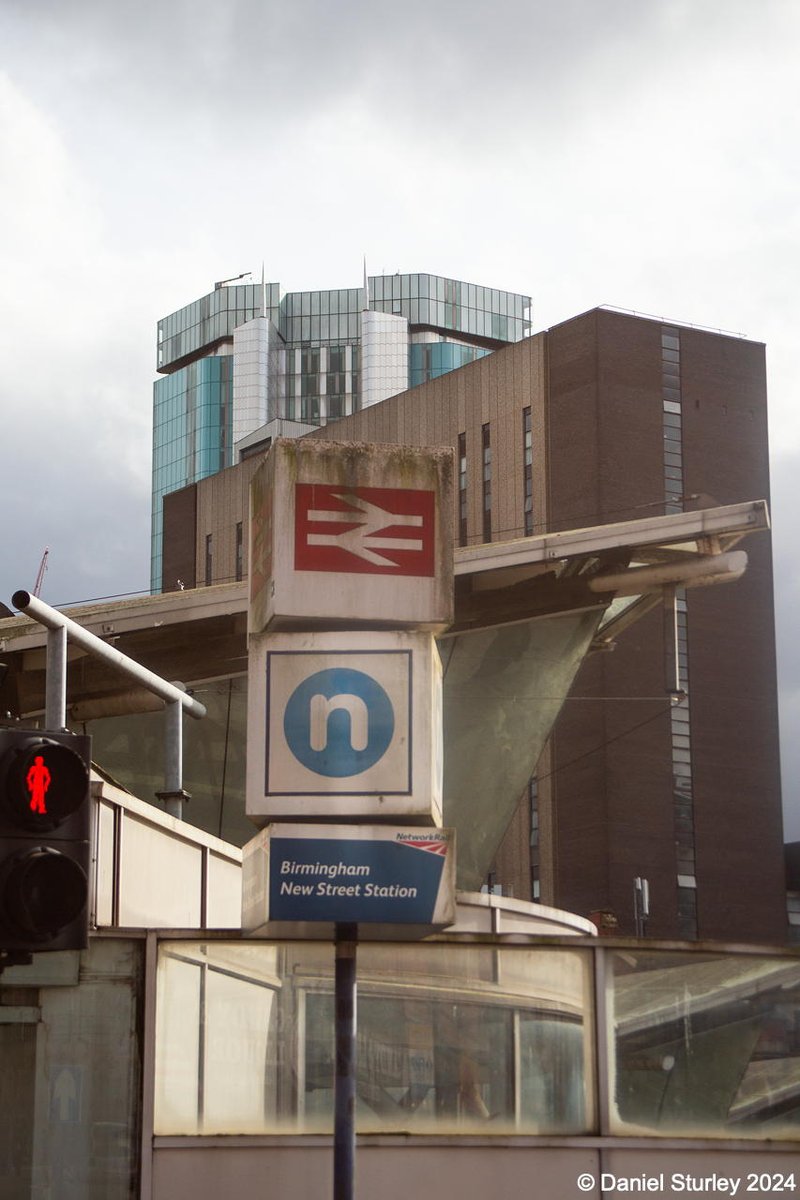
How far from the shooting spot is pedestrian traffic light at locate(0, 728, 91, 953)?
717cm

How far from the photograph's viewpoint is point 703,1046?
11883 millimetres

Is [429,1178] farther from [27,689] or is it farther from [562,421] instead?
[562,421]

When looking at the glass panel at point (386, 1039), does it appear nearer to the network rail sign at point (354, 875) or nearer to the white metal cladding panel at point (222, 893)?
the white metal cladding panel at point (222, 893)

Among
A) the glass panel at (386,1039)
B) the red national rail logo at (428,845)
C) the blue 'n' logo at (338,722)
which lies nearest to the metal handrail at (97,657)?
the glass panel at (386,1039)

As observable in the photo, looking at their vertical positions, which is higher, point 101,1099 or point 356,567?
point 356,567

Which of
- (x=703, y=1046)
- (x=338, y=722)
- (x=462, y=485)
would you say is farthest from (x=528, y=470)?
(x=338, y=722)

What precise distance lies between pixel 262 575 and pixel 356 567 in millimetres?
574

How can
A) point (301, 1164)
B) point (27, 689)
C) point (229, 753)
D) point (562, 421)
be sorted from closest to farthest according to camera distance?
point (301, 1164), point (27, 689), point (229, 753), point (562, 421)

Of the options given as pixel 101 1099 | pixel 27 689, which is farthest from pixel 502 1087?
pixel 27 689

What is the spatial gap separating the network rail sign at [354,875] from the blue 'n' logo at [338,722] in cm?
38

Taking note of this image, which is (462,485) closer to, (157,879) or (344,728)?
(157,879)

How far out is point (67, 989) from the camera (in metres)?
11.9

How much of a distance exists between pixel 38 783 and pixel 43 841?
251mm

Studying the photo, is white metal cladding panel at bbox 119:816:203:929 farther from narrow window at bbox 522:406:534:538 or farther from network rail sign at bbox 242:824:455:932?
narrow window at bbox 522:406:534:538
